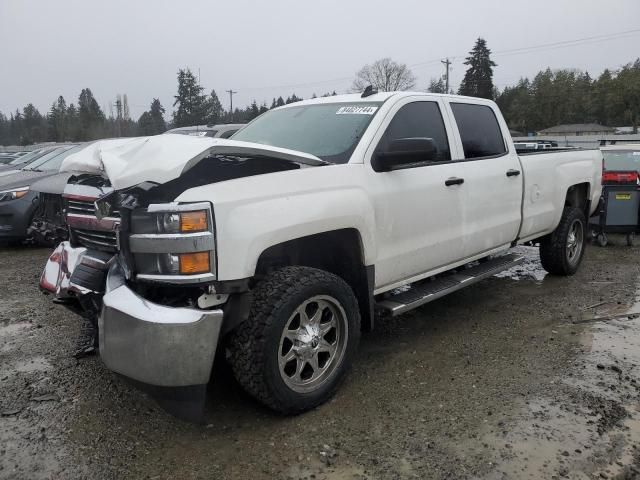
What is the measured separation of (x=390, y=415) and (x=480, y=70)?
7718 centimetres

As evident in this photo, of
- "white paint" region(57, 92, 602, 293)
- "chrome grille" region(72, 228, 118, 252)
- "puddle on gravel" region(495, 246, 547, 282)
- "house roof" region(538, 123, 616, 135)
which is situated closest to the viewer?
"white paint" region(57, 92, 602, 293)

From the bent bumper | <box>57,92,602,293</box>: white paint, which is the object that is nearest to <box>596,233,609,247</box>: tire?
<box>57,92,602,293</box>: white paint

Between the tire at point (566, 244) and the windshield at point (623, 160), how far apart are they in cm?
349

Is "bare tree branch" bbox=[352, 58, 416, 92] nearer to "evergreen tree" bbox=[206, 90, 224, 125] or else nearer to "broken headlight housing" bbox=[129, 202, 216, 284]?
"evergreen tree" bbox=[206, 90, 224, 125]

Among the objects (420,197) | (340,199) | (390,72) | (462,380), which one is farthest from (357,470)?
(390,72)

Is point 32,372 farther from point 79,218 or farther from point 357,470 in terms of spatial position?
point 357,470

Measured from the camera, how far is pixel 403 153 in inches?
142

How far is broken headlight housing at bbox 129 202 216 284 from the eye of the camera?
2.76m

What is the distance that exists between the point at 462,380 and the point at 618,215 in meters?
6.16

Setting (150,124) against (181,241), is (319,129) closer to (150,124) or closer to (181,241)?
(181,241)

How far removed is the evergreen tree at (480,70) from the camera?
241ft

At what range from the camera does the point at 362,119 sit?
4059 mm

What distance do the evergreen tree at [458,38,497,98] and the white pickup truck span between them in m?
73.5

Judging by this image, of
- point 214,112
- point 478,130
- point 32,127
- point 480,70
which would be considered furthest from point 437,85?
point 478,130
